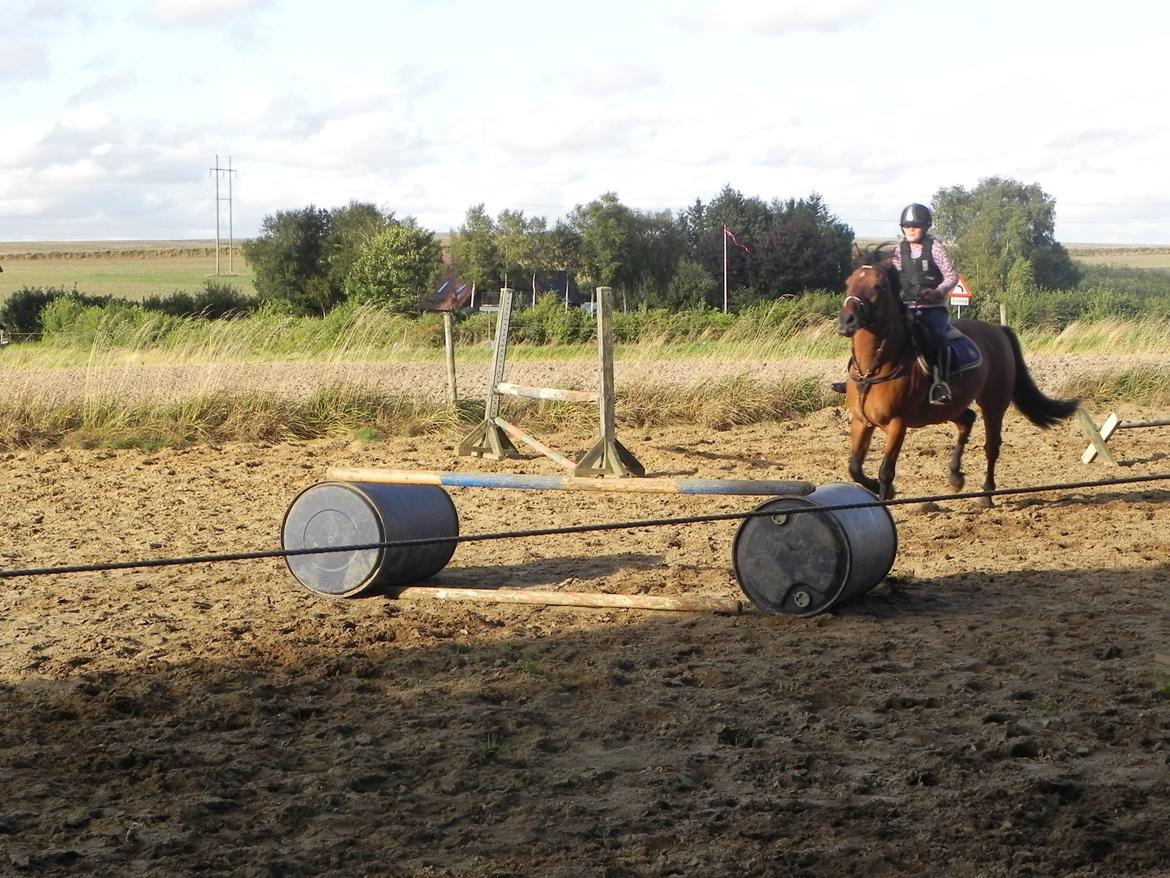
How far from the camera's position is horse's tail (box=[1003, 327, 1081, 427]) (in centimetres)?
1197

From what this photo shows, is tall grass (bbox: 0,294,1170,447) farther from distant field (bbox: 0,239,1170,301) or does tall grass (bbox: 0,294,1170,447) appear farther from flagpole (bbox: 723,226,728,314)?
distant field (bbox: 0,239,1170,301)

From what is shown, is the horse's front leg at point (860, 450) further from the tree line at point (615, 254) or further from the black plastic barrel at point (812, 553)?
the tree line at point (615, 254)

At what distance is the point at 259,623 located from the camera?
711cm

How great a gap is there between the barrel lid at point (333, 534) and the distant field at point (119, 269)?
222 ft

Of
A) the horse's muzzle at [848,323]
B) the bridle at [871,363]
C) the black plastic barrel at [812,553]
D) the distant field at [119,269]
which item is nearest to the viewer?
the black plastic barrel at [812,553]

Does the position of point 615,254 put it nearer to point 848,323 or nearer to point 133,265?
point 848,323

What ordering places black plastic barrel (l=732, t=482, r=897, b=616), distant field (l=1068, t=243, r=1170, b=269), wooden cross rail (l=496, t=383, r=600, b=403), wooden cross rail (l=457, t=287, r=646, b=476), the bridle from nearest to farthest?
black plastic barrel (l=732, t=482, r=897, b=616), the bridle, wooden cross rail (l=457, t=287, r=646, b=476), wooden cross rail (l=496, t=383, r=600, b=403), distant field (l=1068, t=243, r=1170, b=269)

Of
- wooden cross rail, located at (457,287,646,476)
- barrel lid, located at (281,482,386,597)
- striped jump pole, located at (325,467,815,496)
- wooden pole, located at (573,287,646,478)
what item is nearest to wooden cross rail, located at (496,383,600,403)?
wooden cross rail, located at (457,287,646,476)

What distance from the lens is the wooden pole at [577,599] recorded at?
703 cm

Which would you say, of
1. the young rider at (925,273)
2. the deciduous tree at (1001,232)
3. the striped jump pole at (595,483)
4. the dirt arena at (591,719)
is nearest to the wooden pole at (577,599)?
the dirt arena at (591,719)

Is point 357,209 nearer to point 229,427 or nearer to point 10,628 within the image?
point 229,427

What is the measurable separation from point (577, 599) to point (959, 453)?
17.3ft

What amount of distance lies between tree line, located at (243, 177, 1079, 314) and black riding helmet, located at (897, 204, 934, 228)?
44594mm

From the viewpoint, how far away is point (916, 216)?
10.6 metres
